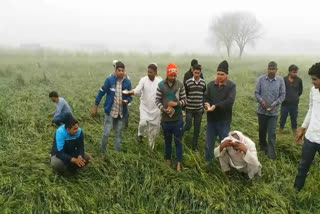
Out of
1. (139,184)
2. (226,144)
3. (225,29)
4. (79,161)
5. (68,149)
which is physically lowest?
(139,184)

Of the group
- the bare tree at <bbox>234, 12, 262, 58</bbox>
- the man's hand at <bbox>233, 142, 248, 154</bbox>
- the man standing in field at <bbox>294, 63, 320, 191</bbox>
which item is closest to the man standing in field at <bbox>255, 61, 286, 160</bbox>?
the man standing in field at <bbox>294, 63, 320, 191</bbox>

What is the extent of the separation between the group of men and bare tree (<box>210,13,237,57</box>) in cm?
3779

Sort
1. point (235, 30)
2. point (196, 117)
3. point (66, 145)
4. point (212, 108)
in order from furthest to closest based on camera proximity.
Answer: point (235, 30), point (196, 117), point (212, 108), point (66, 145)

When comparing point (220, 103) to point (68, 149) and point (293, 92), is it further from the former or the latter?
point (293, 92)

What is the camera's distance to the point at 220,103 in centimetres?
353

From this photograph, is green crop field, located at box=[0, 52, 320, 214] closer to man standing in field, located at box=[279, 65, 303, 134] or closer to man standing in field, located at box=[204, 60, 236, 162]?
man standing in field, located at box=[204, 60, 236, 162]

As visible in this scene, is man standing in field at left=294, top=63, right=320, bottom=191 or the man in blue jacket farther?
the man in blue jacket

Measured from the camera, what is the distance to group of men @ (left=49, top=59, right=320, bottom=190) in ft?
10.2

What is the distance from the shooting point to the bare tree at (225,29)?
1593 inches

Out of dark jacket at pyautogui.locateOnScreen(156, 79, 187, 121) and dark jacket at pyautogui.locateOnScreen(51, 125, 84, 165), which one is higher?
dark jacket at pyautogui.locateOnScreen(156, 79, 187, 121)

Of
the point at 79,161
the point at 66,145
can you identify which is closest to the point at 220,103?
the point at 79,161

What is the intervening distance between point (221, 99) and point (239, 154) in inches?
31.3

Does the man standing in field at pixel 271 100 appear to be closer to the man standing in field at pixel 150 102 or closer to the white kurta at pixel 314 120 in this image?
the white kurta at pixel 314 120

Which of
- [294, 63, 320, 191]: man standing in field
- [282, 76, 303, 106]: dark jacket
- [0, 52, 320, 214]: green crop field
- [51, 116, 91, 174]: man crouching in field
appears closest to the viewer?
[294, 63, 320, 191]: man standing in field
